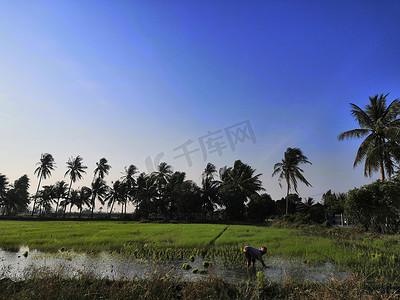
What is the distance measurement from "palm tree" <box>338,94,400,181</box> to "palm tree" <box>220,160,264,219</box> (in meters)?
19.2

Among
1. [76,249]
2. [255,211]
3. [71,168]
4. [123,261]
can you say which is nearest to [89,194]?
[71,168]

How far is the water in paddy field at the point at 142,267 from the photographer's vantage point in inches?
245

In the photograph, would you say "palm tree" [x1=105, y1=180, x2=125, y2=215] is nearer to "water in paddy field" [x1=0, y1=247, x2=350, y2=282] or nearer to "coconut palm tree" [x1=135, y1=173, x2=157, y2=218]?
"coconut palm tree" [x1=135, y1=173, x2=157, y2=218]

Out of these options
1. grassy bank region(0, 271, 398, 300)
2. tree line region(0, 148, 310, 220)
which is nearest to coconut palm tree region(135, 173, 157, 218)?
tree line region(0, 148, 310, 220)

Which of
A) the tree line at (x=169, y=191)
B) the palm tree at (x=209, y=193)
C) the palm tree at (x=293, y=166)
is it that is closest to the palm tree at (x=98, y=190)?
the tree line at (x=169, y=191)

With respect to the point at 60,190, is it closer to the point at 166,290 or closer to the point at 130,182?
the point at 130,182

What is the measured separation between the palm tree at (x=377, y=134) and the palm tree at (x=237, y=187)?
62.9ft

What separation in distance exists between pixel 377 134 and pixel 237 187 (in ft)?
75.1

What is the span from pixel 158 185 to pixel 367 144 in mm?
33086

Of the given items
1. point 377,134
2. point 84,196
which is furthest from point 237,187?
point 84,196

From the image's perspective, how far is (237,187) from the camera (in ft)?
128

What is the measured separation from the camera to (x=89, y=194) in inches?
1934

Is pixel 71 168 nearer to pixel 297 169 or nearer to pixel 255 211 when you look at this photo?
pixel 255 211

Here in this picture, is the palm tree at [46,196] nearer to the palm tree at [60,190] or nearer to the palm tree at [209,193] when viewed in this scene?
the palm tree at [60,190]
